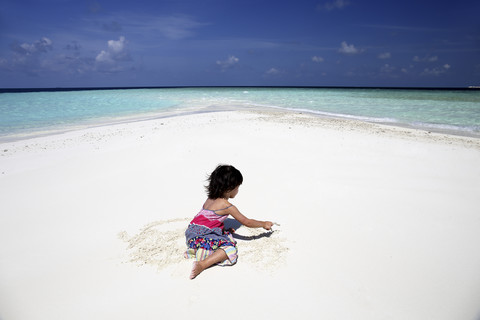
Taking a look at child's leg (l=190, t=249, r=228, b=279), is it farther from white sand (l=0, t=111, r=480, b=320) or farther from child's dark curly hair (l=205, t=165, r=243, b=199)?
child's dark curly hair (l=205, t=165, r=243, b=199)

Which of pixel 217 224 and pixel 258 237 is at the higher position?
pixel 217 224

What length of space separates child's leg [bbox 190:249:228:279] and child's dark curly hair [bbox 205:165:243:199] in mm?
590

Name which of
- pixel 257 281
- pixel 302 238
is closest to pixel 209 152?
pixel 302 238

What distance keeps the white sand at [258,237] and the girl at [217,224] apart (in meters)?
0.15

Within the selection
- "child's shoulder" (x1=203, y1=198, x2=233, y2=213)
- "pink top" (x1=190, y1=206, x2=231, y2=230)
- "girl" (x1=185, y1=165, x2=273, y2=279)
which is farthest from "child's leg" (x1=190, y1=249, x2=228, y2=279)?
"child's shoulder" (x1=203, y1=198, x2=233, y2=213)

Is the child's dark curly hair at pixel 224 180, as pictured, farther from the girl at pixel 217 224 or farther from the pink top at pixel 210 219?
the pink top at pixel 210 219

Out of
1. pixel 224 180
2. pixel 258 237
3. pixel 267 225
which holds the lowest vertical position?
pixel 258 237

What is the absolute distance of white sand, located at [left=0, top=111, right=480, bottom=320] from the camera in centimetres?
222

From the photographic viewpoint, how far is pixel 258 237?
3.21 meters

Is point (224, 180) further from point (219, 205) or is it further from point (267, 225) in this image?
point (267, 225)

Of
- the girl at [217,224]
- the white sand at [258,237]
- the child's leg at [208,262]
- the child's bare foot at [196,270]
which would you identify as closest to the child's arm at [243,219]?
the girl at [217,224]

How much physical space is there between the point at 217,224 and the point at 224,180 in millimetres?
464

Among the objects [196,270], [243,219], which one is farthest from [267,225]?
[196,270]

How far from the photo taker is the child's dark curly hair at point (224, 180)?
288cm
